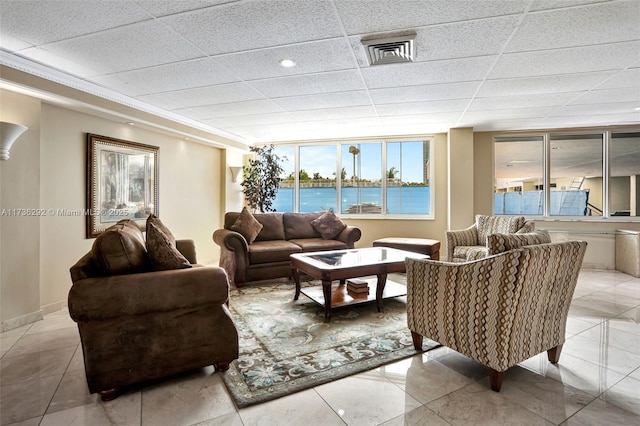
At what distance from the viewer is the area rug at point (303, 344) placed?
194cm

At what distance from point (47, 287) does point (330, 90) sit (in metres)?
3.65

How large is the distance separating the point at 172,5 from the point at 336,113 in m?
2.71

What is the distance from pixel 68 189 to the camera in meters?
3.38

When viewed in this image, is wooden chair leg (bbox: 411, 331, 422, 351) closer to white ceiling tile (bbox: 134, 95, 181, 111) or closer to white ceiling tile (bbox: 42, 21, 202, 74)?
white ceiling tile (bbox: 42, 21, 202, 74)

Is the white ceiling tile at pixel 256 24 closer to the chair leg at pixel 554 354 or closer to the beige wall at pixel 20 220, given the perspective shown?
the beige wall at pixel 20 220

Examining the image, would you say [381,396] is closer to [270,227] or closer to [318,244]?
[318,244]

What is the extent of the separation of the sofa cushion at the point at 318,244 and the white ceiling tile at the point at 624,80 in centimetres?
356

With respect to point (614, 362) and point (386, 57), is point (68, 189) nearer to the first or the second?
point (386, 57)

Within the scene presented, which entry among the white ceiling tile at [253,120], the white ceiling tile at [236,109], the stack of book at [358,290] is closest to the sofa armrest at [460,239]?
the stack of book at [358,290]

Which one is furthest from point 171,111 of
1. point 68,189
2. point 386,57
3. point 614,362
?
point 614,362

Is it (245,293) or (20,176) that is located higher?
(20,176)

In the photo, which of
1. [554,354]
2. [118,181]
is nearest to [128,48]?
[118,181]

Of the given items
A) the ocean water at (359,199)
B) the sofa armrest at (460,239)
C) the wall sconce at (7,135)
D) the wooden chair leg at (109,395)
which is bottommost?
the wooden chair leg at (109,395)

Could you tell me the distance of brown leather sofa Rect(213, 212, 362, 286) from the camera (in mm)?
4120
